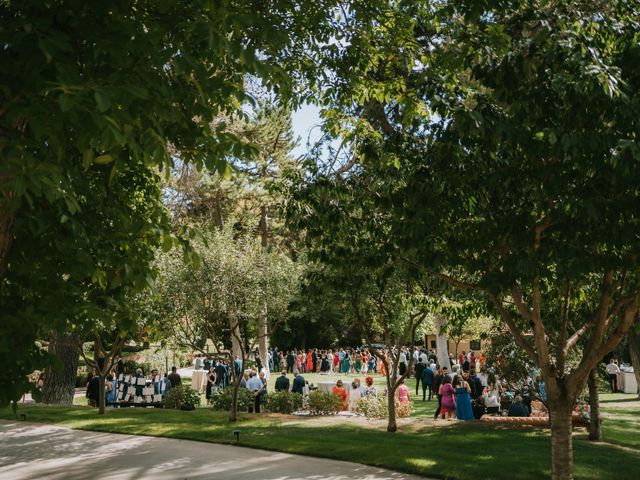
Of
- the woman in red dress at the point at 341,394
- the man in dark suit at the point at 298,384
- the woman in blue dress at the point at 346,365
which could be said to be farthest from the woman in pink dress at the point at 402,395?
the woman in blue dress at the point at 346,365

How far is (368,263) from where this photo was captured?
10570 millimetres

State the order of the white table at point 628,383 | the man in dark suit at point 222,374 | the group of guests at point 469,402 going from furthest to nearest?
1. the white table at point 628,383
2. the man in dark suit at point 222,374
3. the group of guests at point 469,402

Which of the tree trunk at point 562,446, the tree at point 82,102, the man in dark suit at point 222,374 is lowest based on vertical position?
the tree trunk at point 562,446

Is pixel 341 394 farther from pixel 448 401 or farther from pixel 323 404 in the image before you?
pixel 448 401

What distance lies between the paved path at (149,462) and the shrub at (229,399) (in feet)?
17.9

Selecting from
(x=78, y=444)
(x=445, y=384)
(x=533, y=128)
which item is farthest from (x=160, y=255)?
(x=533, y=128)

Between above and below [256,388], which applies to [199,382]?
above

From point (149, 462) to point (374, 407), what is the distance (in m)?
8.37

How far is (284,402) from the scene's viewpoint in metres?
20.2

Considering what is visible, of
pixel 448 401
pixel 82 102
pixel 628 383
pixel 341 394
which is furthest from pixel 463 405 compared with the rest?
pixel 82 102

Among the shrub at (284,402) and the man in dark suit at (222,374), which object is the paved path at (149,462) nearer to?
the shrub at (284,402)

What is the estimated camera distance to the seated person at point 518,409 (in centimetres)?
1778

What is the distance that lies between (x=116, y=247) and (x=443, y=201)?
4.30 m

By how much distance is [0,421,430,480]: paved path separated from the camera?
36.3 feet
